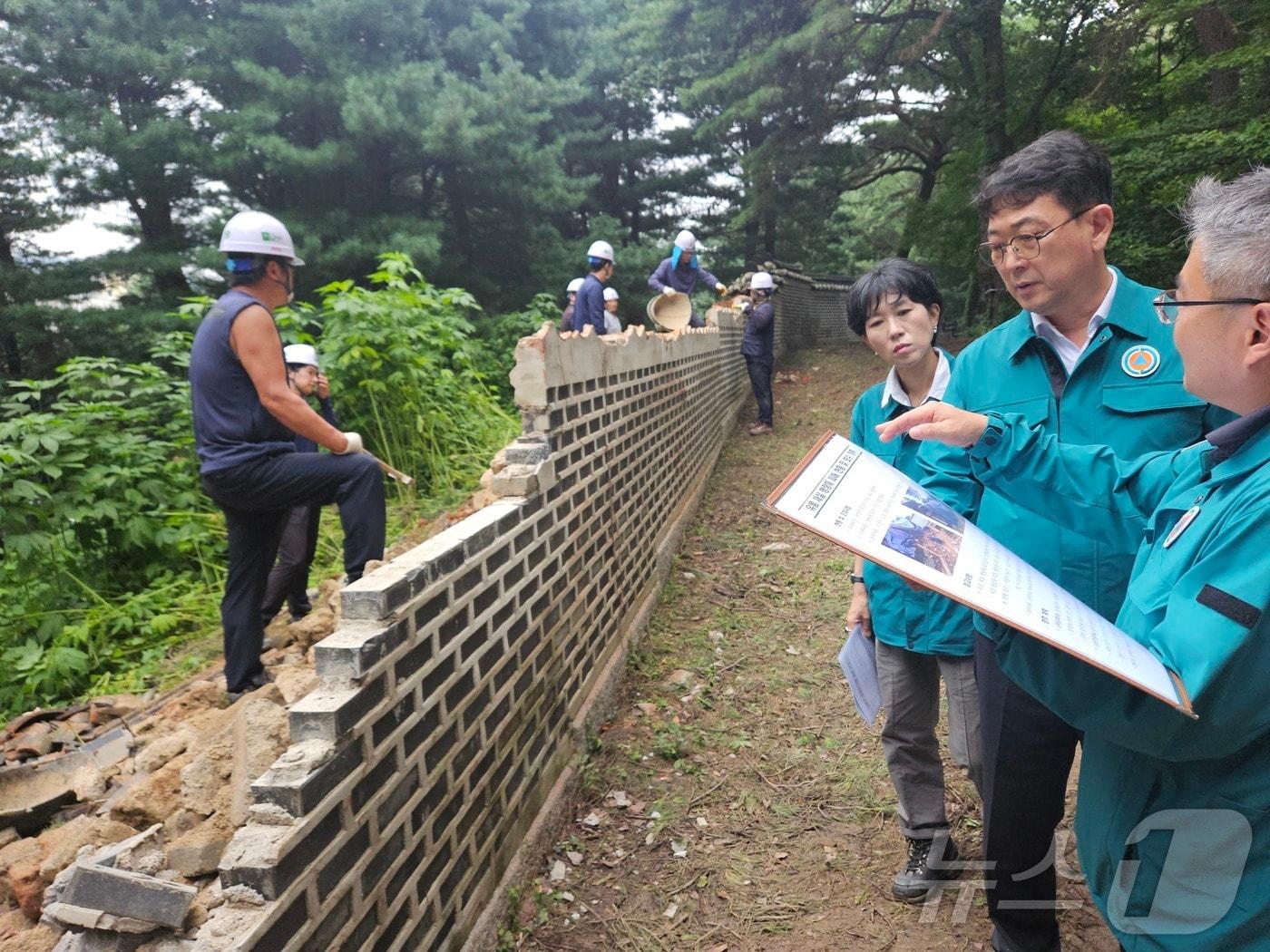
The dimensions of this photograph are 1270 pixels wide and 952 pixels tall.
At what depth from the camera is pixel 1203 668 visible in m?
0.92

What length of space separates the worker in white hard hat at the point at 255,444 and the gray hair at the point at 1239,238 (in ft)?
8.87

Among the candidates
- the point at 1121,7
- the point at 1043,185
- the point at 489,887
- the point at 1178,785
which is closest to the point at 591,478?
the point at 489,887

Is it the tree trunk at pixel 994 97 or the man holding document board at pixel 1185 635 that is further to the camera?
A: the tree trunk at pixel 994 97

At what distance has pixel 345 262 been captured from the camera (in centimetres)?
1307

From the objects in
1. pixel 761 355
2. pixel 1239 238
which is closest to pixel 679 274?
pixel 761 355

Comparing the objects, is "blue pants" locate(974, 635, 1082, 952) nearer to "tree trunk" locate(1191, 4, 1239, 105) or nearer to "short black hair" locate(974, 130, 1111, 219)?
"short black hair" locate(974, 130, 1111, 219)

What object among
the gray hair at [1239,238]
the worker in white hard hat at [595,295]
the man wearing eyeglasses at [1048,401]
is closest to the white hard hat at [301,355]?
the worker in white hard hat at [595,295]

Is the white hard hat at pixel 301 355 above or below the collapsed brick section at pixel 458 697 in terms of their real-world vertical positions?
above

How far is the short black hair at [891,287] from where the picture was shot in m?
2.28

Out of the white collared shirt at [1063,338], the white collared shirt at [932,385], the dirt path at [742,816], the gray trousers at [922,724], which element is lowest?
the dirt path at [742,816]

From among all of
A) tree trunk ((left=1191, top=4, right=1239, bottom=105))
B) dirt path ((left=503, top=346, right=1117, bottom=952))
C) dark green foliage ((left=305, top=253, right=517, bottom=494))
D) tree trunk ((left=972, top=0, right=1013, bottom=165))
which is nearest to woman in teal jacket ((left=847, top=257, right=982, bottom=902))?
dirt path ((left=503, top=346, right=1117, bottom=952))

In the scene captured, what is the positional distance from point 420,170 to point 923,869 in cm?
1510

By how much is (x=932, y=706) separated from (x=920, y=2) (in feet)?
45.3

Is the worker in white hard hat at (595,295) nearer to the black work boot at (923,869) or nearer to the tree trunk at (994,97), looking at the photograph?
the black work boot at (923,869)
